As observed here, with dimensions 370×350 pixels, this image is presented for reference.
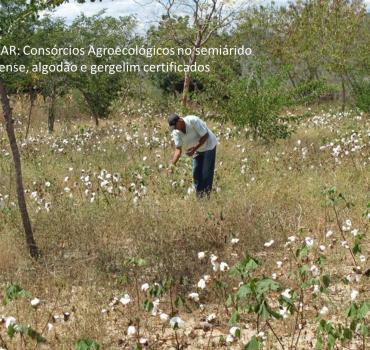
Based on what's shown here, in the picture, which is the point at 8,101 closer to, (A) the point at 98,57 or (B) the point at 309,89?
(B) the point at 309,89

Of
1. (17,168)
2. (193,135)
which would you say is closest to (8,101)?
(17,168)

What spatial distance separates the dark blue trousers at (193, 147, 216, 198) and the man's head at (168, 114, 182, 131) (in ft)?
1.91

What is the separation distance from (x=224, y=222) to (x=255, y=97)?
5.21 metres

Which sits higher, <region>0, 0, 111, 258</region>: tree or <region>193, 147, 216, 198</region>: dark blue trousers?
<region>0, 0, 111, 258</region>: tree

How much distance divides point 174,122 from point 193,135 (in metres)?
0.40

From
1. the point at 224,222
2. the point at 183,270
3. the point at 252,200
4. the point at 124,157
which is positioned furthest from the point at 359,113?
the point at 183,270

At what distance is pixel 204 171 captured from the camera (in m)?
6.80

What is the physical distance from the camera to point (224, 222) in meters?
5.57

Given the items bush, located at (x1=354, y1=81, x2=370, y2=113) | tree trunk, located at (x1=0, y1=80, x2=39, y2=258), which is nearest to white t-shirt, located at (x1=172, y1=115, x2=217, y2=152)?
tree trunk, located at (x1=0, y1=80, x2=39, y2=258)

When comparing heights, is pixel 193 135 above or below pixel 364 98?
above

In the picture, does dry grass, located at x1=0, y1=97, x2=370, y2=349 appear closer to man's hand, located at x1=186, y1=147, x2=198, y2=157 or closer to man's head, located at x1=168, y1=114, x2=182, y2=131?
man's hand, located at x1=186, y1=147, x2=198, y2=157

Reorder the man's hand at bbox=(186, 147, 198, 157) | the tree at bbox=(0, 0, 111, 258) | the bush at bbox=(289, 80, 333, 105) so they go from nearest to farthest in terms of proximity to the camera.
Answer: the tree at bbox=(0, 0, 111, 258)
the man's hand at bbox=(186, 147, 198, 157)
the bush at bbox=(289, 80, 333, 105)

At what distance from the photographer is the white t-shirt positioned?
655 cm

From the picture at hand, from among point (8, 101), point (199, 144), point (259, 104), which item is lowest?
point (259, 104)
